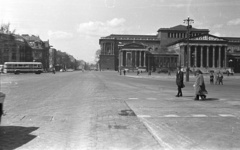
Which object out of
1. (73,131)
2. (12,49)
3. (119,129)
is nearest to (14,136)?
(73,131)

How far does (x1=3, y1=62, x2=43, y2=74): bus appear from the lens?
248ft

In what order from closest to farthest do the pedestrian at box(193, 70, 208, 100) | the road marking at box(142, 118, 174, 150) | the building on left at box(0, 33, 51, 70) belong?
the road marking at box(142, 118, 174, 150) < the pedestrian at box(193, 70, 208, 100) < the building on left at box(0, 33, 51, 70)

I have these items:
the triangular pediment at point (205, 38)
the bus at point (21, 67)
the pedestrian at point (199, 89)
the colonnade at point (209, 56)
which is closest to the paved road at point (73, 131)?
the pedestrian at point (199, 89)

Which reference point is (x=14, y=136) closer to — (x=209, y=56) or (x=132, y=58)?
(x=132, y=58)

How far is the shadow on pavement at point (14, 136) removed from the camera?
6.12 m

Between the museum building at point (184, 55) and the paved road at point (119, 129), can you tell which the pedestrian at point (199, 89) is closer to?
the paved road at point (119, 129)

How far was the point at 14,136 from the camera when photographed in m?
6.96

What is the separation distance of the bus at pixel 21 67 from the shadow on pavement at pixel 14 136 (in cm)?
7208

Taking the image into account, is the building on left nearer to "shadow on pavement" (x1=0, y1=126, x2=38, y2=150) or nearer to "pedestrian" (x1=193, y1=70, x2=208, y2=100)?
"pedestrian" (x1=193, y1=70, x2=208, y2=100)

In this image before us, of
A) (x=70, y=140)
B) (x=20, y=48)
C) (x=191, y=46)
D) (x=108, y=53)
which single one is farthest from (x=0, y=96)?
(x=108, y=53)

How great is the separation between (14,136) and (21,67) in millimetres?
74094

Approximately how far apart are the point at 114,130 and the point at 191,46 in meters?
125

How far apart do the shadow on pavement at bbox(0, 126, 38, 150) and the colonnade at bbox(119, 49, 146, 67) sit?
125 m

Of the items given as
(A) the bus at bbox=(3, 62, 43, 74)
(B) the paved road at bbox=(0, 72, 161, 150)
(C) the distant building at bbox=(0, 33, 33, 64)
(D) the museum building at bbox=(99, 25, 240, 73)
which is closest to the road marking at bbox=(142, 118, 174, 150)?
(B) the paved road at bbox=(0, 72, 161, 150)
